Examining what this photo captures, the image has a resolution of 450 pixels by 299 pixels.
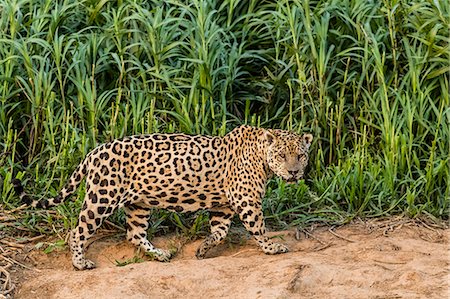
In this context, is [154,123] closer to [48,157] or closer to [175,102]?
[175,102]

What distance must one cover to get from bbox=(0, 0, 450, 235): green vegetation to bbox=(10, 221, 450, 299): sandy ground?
292 mm

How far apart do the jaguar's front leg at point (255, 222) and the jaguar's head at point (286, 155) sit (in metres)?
0.27

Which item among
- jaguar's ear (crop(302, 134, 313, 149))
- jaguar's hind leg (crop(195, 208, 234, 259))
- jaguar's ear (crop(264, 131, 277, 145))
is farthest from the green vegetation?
jaguar's ear (crop(264, 131, 277, 145))

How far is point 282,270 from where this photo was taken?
598 cm

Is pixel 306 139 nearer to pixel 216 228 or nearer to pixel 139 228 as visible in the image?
pixel 216 228

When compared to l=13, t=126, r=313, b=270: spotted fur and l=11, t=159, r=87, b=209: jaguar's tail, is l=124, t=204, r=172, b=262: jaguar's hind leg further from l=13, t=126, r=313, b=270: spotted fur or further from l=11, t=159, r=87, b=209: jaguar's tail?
l=11, t=159, r=87, b=209: jaguar's tail

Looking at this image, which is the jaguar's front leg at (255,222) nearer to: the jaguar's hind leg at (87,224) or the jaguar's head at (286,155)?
the jaguar's head at (286,155)

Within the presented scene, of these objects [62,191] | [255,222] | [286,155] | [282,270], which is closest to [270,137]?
[286,155]

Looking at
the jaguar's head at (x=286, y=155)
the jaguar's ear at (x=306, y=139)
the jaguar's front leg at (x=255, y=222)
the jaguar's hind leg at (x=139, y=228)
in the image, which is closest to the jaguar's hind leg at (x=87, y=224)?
the jaguar's hind leg at (x=139, y=228)

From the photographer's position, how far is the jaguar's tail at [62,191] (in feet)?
21.7

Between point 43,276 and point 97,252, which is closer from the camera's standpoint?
point 43,276

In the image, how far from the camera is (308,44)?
25.7ft

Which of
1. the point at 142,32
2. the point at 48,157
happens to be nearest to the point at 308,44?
the point at 142,32

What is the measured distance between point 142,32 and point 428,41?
7.32ft
